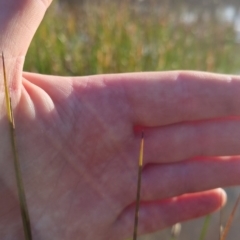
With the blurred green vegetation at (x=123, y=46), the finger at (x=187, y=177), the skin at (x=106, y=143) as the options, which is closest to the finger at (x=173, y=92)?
the skin at (x=106, y=143)

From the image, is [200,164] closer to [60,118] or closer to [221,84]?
[221,84]

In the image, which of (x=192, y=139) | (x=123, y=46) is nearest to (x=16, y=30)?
(x=192, y=139)

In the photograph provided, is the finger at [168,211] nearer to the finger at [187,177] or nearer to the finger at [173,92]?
the finger at [187,177]

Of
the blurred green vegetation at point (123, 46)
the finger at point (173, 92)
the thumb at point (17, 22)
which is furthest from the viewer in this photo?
the blurred green vegetation at point (123, 46)

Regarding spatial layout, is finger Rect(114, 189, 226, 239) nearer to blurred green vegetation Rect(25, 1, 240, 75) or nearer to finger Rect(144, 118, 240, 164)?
finger Rect(144, 118, 240, 164)

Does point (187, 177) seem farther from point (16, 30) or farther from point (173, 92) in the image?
point (16, 30)

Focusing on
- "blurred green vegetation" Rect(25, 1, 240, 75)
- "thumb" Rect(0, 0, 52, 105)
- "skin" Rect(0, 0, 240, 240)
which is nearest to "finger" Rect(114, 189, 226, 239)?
"skin" Rect(0, 0, 240, 240)

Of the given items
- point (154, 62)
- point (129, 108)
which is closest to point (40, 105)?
point (129, 108)

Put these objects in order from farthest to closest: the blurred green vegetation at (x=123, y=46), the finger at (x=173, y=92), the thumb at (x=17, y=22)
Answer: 1. the blurred green vegetation at (x=123, y=46)
2. the finger at (x=173, y=92)
3. the thumb at (x=17, y=22)
